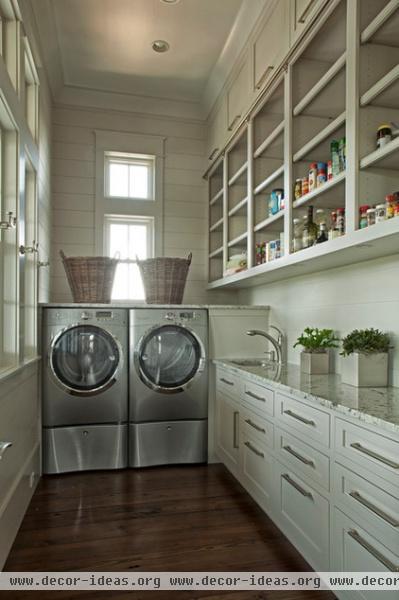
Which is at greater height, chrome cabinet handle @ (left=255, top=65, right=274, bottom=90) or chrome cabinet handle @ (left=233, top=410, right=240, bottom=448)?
chrome cabinet handle @ (left=255, top=65, right=274, bottom=90)

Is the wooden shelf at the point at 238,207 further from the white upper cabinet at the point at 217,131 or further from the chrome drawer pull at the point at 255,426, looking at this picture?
the chrome drawer pull at the point at 255,426

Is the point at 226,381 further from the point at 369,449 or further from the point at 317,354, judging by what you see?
the point at 369,449

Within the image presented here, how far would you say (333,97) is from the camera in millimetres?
2195

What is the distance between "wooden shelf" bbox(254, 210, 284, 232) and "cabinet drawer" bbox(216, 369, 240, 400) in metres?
1.00

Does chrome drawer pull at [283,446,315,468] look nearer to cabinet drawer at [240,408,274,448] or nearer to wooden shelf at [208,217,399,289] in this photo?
cabinet drawer at [240,408,274,448]

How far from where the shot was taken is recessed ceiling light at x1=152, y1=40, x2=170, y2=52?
10.4 feet

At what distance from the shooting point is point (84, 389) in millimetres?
3080

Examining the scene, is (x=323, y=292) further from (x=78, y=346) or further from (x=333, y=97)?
(x=78, y=346)

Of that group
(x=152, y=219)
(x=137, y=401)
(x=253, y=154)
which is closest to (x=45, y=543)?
(x=137, y=401)

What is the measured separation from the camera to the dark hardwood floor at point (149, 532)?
74.1 inches

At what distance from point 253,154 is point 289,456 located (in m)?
1.94

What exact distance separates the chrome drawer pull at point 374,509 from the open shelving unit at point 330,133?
0.94m

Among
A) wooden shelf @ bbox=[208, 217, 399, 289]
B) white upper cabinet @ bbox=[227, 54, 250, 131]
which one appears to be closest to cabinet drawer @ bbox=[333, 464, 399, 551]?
wooden shelf @ bbox=[208, 217, 399, 289]

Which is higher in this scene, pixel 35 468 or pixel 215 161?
pixel 215 161
